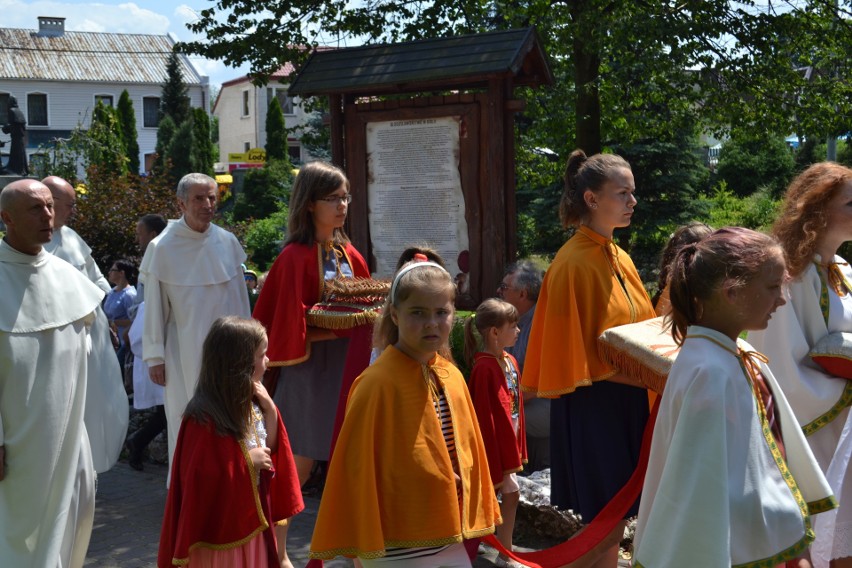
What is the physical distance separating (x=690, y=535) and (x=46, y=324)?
3278 millimetres

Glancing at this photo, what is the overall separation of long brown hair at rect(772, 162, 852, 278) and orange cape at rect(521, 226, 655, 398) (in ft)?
2.62

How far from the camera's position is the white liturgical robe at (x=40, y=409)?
4777 millimetres

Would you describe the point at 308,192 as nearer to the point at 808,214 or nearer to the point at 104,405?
the point at 104,405

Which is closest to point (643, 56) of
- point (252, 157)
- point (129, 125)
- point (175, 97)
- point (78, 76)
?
point (252, 157)

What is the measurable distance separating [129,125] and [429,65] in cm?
5586

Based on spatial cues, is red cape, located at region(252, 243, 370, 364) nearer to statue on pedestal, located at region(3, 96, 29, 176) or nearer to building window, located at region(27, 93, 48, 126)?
statue on pedestal, located at region(3, 96, 29, 176)

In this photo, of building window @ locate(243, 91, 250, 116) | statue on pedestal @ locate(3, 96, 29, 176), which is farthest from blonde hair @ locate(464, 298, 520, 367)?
building window @ locate(243, 91, 250, 116)

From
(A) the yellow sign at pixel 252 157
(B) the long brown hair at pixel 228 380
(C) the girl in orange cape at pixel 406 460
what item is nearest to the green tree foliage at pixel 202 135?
(A) the yellow sign at pixel 252 157

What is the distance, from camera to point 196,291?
679cm

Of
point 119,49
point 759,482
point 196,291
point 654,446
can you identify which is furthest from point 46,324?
point 119,49

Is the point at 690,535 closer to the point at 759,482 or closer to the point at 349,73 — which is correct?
the point at 759,482

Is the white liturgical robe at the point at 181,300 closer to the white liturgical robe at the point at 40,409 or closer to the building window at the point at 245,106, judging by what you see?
the white liturgical robe at the point at 40,409

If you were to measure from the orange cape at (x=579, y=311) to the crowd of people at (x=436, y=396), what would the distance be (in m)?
0.01

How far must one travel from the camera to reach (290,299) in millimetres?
5793
